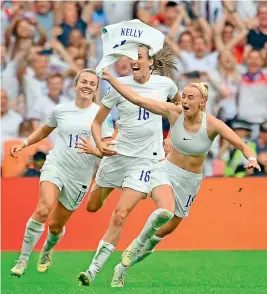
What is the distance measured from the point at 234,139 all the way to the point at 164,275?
294cm

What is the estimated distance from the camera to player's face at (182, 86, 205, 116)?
10.5m

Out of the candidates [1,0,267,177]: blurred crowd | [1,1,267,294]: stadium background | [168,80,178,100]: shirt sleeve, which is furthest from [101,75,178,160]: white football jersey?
[1,0,267,177]: blurred crowd

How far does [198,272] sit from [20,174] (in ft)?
14.4

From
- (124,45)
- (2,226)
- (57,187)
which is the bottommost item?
(2,226)

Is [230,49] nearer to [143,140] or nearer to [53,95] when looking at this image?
[53,95]

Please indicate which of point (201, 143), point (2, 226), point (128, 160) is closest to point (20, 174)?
point (2, 226)

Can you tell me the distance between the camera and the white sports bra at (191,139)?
34.9 ft

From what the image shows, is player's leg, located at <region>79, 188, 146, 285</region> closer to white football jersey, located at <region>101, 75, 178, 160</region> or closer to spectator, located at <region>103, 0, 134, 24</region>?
white football jersey, located at <region>101, 75, 178, 160</region>

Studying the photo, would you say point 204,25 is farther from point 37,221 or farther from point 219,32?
point 37,221

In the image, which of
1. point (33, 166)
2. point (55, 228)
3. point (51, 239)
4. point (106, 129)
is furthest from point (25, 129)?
point (106, 129)

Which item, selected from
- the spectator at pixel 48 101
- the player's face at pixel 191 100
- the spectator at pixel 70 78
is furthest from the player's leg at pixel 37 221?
the spectator at pixel 70 78

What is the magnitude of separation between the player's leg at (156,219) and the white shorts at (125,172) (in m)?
0.45

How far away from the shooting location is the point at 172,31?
1684cm

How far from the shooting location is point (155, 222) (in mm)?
10461
